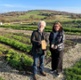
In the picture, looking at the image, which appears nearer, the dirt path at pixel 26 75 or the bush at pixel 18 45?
the dirt path at pixel 26 75

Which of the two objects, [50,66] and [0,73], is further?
[50,66]

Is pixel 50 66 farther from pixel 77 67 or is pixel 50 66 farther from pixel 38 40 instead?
pixel 38 40

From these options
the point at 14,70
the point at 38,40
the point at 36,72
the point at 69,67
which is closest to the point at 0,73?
the point at 14,70

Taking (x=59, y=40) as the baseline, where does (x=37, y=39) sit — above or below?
above

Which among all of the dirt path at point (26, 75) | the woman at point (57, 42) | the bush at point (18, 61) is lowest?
the dirt path at point (26, 75)

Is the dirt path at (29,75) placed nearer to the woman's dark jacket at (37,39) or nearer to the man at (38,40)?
the man at (38,40)

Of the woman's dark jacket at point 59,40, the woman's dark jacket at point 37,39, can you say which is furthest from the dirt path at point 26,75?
the woman's dark jacket at point 59,40

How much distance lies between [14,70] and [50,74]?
5.85 feet

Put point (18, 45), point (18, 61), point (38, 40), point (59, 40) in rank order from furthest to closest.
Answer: point (18, 45) → point (18, 61) → point (59, 40) → point (38, 40)

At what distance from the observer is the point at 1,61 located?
14633 mm

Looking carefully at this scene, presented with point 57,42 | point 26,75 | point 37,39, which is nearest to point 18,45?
point 26,75

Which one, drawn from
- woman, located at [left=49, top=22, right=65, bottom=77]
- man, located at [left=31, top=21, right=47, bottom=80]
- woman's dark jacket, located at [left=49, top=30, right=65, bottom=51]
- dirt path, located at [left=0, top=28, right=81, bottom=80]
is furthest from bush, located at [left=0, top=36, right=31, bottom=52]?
man, located at [left=31, top=21, right=47, bottom=80]

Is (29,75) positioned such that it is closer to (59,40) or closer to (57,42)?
(57,42)

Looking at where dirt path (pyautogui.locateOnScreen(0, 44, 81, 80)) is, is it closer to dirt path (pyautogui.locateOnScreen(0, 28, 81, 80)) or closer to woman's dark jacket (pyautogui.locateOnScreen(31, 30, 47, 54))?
dirt path (pyautogui.locateOnScreen(0, 28, 81, 80))
